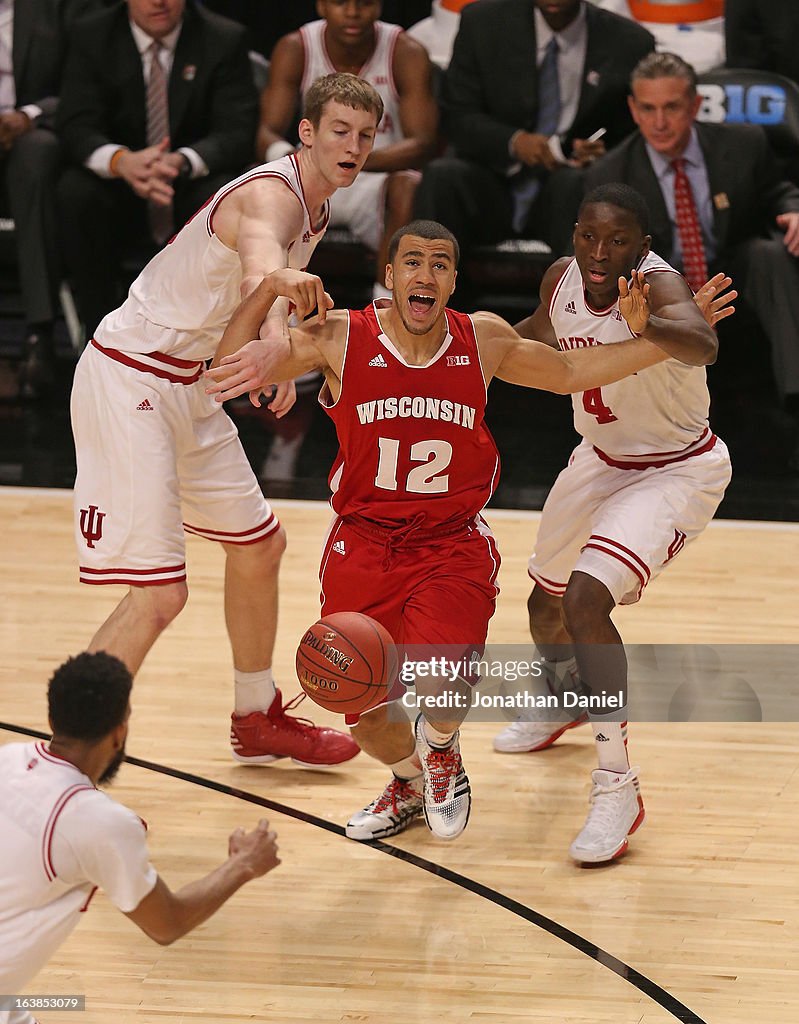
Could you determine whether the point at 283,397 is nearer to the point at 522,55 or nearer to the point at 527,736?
the point at 527,736

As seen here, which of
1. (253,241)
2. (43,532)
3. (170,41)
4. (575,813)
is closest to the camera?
(253,241)

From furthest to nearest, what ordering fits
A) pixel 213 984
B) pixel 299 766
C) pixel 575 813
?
pixel 299 766, pixel 575 813, pixel 213 984

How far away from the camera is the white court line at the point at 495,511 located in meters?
7.44

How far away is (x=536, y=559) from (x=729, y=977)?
68.6 inches

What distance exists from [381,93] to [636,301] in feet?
16.7

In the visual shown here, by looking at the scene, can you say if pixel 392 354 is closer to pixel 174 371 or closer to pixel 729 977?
pixel 174 371

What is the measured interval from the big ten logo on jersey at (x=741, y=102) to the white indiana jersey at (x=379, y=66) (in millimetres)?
1806

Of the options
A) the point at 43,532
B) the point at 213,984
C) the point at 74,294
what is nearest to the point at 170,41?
the point at 74,294

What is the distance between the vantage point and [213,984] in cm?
387

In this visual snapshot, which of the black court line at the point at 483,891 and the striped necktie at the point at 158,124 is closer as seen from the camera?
the black court line at the point at 483,891

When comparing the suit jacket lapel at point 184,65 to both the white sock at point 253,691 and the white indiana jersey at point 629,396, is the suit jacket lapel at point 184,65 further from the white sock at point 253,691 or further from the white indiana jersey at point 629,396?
the white sock at point 253,691

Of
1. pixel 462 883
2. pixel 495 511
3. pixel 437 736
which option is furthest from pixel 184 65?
pixel 462 883

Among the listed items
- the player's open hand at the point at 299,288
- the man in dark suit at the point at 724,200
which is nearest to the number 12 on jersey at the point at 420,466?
the player's open hand at the point at 299,288

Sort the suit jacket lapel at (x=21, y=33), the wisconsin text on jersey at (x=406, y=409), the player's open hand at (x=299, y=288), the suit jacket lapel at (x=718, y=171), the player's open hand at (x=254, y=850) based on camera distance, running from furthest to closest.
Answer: the suit jacket lapel at (x=21, y=33) < the suit jacket lapel at (x=718, y=171) < the wisconsin text on jersey at (x=406, y=409) < the player's open hand at (x=299, y=288) < the player's open hand at (x=254, y=850)
